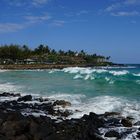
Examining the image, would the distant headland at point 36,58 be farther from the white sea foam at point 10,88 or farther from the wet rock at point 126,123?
the wet rock at point 126,123

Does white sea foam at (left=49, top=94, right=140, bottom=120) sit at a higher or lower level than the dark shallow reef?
lower

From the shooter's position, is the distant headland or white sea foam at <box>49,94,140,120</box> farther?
the distant headland

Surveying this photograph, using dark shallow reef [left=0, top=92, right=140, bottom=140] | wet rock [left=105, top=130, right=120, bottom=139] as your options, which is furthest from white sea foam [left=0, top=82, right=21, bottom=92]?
wet rock [left=105, top=130, right=120, bottom=139]

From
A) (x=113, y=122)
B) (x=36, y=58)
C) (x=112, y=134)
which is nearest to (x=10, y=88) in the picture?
(x=113, y=122)

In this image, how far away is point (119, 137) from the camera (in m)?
14.3

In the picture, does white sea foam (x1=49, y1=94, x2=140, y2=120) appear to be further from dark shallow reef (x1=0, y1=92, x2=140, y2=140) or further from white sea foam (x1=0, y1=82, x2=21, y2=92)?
white sea foam (x1=0, y1=82, x2=21, y2=92)

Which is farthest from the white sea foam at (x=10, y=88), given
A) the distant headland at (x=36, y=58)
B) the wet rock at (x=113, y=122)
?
the distant headland at (x=36, y=58)

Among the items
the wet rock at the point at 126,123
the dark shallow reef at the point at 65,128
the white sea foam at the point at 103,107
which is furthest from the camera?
the white sea foam at the point at 103,107

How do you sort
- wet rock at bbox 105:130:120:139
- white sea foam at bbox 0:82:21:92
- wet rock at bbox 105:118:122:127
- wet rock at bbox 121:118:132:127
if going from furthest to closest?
white sea foam at bbox 0:82:21:92 < wet rock at bbox 105:118:122:127 < wet rock at bbox 121:118:132:127 < wet rock at bbox 105:130:120:139

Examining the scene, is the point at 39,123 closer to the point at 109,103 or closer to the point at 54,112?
the point at 54,112

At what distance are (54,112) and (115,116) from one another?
10.5 ft

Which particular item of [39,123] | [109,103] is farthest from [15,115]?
[109,103]

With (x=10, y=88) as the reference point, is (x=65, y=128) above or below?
above

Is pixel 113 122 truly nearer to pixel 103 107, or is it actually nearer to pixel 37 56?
pixel 103 107
